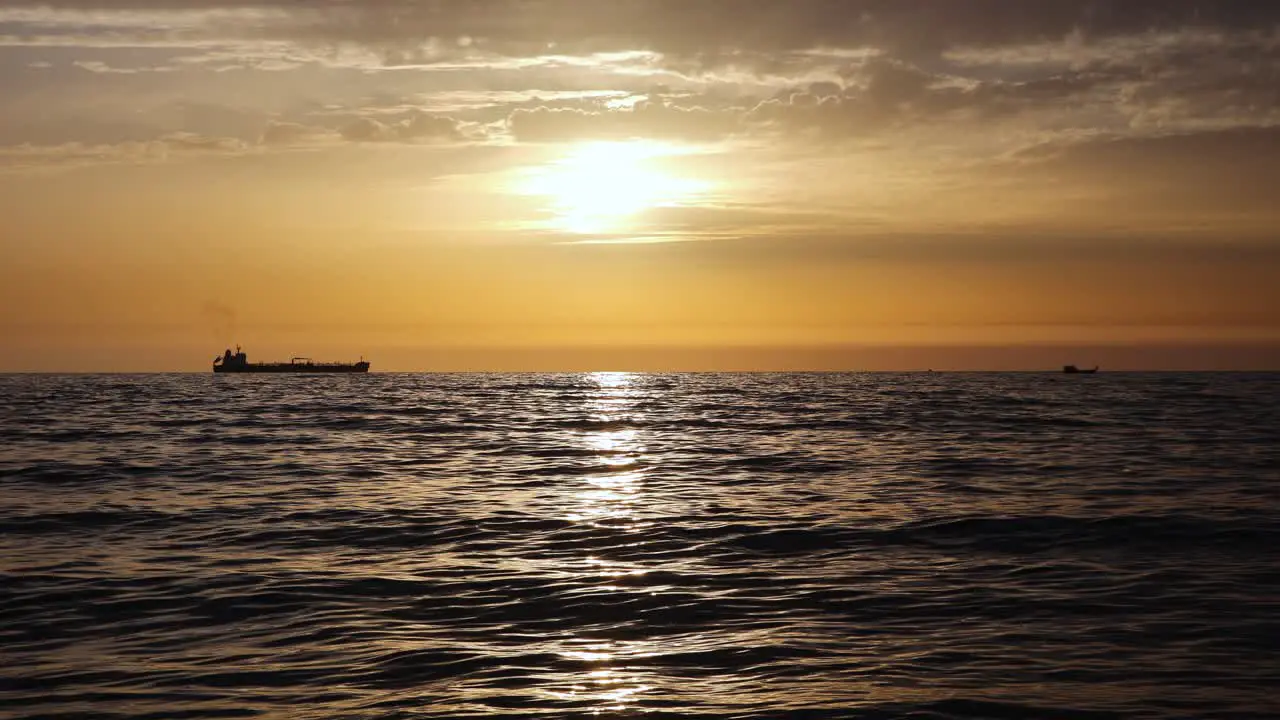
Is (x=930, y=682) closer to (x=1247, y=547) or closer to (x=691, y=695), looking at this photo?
(x=691, y=695)

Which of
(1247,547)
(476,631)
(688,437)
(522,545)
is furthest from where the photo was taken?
(688,437)

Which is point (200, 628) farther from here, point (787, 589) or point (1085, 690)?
point (1085, 690)

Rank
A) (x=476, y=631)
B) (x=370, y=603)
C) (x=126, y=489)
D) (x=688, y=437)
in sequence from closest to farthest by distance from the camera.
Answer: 1. (x=476, y=631)
2. (x=370, y=603)
3. (x=126, y=489)
4. (x=688, y=437)

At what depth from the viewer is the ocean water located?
37.6 ft

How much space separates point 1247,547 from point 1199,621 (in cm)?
637

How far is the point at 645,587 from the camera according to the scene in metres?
17.0

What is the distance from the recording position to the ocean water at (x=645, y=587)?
37.6ft

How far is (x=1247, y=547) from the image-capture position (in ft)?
64.2

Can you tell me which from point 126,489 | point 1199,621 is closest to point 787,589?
point 1199,621

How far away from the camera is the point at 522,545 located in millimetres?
20906

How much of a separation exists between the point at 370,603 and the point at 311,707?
5035 mm

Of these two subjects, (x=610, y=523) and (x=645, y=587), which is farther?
(x=610, y=523)

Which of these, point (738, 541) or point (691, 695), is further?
point (738, 541)

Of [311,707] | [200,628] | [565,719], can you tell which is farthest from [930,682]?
[200,628]
